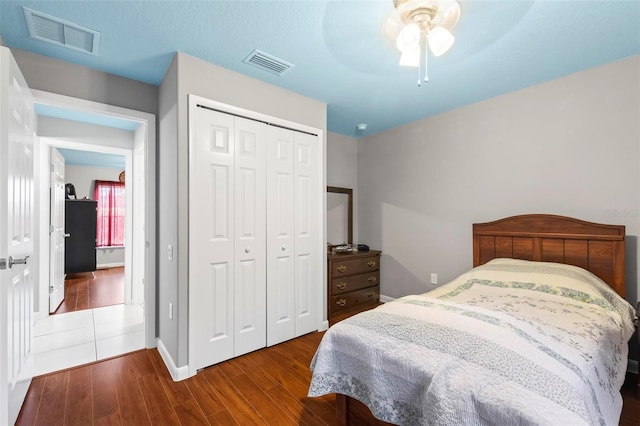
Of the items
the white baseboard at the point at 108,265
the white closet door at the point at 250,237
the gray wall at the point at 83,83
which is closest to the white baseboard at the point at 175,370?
the white closet door at the point at 250,237

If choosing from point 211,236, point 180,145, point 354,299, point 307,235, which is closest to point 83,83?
point 180,145

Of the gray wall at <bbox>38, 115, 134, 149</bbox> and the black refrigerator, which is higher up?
the gray wall at <bbox>38, 115, 134, 149</bbox>

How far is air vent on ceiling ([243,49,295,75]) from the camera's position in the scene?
2.11m

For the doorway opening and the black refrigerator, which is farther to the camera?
the black refrigerator

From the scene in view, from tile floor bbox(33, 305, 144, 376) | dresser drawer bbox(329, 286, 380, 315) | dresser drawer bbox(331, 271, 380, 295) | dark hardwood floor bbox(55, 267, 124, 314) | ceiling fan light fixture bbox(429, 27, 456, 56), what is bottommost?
dark hardwood floor bbox(55, 267, 124, 314)

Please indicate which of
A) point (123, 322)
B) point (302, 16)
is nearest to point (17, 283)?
point (123, 322)

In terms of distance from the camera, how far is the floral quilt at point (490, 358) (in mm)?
970

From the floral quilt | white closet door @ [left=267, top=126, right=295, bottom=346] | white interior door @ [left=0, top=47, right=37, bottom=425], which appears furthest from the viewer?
white closet door @ [left=267, top=126, right=295, bottom=346]

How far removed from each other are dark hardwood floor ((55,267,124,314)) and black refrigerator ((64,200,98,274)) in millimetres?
266

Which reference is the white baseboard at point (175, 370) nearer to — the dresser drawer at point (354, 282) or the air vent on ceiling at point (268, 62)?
the dresser drawer at point (354, 282)

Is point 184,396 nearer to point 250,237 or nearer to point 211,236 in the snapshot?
point 211,236

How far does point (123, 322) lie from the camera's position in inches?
126

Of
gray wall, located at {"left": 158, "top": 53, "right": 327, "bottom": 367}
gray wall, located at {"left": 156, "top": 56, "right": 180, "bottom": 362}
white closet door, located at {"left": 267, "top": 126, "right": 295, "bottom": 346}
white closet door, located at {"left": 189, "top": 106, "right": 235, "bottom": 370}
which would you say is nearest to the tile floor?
gray wall, located at {"left": 156, "top": 56, "right": 180, "bottom": 362}

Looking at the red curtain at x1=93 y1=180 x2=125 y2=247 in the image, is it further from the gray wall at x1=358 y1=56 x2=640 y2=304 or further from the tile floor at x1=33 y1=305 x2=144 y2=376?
the gray wall at x1=358 y1=56 x2=640 y2=304
